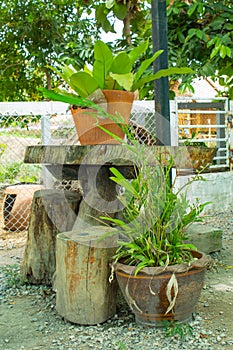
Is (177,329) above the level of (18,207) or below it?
below

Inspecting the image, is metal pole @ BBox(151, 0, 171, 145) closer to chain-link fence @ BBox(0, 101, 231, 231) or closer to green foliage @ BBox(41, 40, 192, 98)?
green foliage @ BBox(41, 40, 192, 98)

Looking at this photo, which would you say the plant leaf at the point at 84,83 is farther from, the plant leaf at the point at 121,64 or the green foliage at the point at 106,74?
the plant leaf at the point at 121,64

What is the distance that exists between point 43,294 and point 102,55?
148 centimetres

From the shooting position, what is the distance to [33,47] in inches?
363

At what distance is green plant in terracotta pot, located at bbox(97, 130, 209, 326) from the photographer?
6.86 ft

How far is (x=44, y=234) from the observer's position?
2980 millimetres

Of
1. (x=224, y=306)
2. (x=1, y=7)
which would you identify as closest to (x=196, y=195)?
(x=224, y=306)

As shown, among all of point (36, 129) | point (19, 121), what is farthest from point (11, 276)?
point (36, 129)

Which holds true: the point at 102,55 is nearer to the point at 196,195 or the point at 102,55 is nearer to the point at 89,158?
the point at 89,158

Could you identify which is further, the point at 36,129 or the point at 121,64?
the point at 36,129

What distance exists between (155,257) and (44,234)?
101cm

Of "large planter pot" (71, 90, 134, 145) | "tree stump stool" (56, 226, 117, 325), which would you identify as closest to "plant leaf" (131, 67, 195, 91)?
"large planter pot" (71, 90, 134, 145)

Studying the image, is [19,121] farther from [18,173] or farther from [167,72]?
[167,72]

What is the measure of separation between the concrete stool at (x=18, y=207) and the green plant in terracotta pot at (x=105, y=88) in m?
2.46
